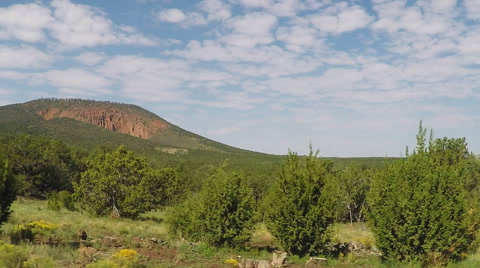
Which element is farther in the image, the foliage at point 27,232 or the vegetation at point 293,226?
the foliage at point 27,232

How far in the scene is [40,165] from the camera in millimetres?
49625

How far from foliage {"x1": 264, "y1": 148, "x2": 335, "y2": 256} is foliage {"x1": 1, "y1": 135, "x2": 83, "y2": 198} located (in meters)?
39.6

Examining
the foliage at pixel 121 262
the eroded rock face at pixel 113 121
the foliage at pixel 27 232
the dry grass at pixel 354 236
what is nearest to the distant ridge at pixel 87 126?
the eroded rock face at pixel 113 121

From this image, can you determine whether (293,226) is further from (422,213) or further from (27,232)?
(27,232)

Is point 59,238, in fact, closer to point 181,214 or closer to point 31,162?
point 181,214

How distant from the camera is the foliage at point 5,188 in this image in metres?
14.1

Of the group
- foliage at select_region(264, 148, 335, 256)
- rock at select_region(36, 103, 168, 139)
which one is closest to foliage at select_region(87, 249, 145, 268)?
foliage at select_region(264, 148, 335, 256)

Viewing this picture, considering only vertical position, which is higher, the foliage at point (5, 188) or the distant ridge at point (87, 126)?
the distant ridge at point (87, 126)

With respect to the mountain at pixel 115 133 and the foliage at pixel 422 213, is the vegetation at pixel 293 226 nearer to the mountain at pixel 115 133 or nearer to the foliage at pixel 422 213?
the foliage at pixel 422 213

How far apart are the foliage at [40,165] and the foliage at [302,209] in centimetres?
3961

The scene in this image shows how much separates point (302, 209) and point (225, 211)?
3.26 meters

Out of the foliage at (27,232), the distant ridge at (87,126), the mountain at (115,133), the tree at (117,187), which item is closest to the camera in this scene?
the foliage at (27,232)

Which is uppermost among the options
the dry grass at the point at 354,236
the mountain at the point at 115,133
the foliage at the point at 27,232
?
the mountain at the point at 115,133

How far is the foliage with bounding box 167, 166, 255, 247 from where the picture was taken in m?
16.1
